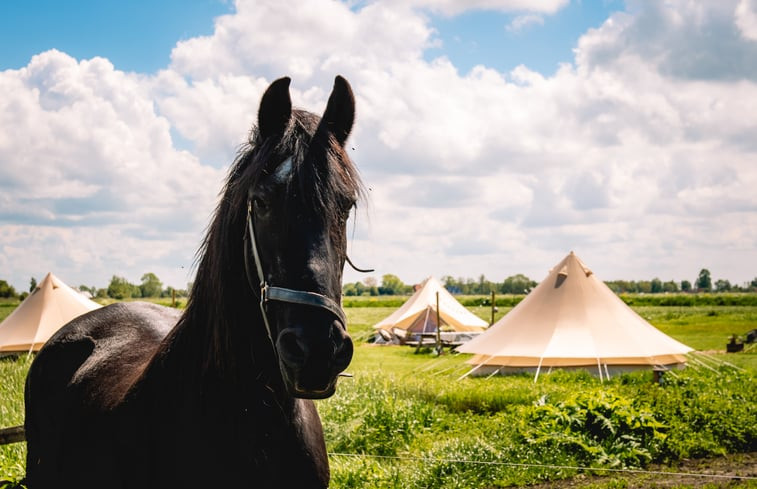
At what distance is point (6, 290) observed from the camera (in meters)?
54.3

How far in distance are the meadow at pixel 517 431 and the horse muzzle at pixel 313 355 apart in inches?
145

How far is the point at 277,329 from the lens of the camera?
7.18 feet

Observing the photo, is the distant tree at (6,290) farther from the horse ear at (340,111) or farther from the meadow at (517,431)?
the horse ear at (340,111)

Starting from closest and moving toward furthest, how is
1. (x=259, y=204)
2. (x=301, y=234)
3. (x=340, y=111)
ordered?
1. (x=301, y=234)
2. (x=259, y=204)
3. (x=340, y=111)

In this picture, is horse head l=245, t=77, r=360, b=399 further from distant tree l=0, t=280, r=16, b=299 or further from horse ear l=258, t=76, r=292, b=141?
distant tree l=0, t=280, r=16, b=299

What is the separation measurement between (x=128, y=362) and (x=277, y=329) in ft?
4.87

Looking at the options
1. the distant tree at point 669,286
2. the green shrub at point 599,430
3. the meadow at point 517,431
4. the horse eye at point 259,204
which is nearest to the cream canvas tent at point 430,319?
→ the meadow at point 517,431

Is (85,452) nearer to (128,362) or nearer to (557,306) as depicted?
(128,362)

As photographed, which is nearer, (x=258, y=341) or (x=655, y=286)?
(x=258, y=341)

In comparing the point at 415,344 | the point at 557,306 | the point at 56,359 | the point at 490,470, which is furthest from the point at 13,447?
the point at 415,344

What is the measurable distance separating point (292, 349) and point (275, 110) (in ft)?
3.28

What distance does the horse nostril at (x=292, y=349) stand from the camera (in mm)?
2008

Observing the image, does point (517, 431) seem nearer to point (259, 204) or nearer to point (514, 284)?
point (259, 204)

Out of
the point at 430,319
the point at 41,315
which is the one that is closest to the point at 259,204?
the point at 41,315
